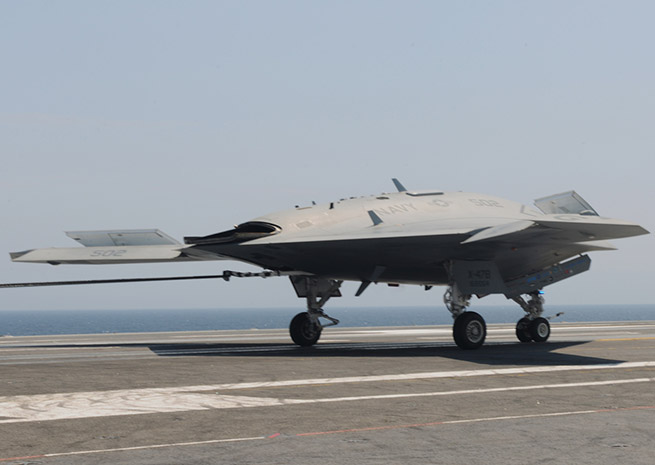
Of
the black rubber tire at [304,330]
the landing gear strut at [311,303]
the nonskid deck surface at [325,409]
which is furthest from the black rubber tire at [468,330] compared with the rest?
the black rubber tire at [304,330]

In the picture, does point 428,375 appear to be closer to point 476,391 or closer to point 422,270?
point 476,391

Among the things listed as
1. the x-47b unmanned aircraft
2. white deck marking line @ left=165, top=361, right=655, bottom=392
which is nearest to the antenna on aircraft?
the x-47b unmanned aircraft

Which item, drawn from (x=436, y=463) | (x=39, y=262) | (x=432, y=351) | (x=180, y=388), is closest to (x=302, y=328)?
(x=432, y=351)

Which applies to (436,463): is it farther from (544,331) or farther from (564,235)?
(544,331)

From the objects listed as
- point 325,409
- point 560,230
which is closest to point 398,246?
point 560,230

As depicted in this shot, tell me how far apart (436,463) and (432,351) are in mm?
15610

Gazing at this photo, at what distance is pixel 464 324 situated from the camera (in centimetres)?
2330

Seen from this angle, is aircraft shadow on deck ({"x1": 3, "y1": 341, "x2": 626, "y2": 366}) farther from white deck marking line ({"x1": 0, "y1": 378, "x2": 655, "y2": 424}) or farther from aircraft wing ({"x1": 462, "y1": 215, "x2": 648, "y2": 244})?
white deck marking line ({"x1": 0, "y1": 378, "x2": 655, "y2": 424})

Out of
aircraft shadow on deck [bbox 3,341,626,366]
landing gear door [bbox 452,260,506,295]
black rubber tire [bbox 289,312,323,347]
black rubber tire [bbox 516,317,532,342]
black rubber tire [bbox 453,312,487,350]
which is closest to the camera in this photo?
aircraft shadow on deck [bbox 3,341,626,366]

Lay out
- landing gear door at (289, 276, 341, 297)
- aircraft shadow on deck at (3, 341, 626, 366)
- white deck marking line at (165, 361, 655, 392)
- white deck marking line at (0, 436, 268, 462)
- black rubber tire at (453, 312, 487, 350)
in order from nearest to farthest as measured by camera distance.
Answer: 1. white deck marking line at (0, 436, 268, 462)
2. white deck marking line at (165, 361, 655, 392)
3. aircraft shadow on deck at (3, 341, 626, 366)
4. black rubber tire at (453, 312, 487, 350)
5. landing gear door at (289, 276, 341, 297)

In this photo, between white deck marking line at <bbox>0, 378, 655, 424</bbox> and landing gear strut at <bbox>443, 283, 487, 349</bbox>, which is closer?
white deck marking line at <bbox>0, 378, 655, 424</bbox>

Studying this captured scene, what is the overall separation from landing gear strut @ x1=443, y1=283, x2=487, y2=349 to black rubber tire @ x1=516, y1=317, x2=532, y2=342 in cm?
532

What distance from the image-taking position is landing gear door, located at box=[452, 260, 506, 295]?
23.9 m

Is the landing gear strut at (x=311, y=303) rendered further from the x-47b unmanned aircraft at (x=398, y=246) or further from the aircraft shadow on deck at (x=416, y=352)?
the aircraft shadow on deck at (x=416, y=352)
